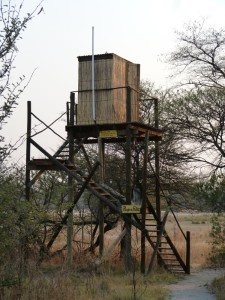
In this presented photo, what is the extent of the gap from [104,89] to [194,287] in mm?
6425

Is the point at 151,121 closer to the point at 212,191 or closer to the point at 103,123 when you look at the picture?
the point at 103,123

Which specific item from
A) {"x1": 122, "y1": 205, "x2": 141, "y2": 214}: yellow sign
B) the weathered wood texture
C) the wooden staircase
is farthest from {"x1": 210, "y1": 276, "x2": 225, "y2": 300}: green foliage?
the weathered wood texture

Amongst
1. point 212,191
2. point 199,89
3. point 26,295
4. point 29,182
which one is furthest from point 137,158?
point 26,295

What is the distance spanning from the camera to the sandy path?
13.8 metres

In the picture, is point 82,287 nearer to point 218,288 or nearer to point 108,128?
point 218,288

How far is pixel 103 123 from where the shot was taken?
58.2 ft

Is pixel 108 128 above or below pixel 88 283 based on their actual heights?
above

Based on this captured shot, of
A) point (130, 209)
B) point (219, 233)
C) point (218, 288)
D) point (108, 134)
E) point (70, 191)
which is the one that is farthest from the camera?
point (70, 191)

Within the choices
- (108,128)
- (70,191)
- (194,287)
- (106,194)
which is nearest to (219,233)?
(194,287)

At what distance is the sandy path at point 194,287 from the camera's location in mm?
13786

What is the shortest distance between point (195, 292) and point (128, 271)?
3.09 meters

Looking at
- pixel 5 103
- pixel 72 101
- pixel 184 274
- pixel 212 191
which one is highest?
pixel 72 101

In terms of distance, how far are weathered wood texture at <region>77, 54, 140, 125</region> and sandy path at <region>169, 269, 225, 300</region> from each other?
17.3ft

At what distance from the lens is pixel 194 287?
51.6 feet
